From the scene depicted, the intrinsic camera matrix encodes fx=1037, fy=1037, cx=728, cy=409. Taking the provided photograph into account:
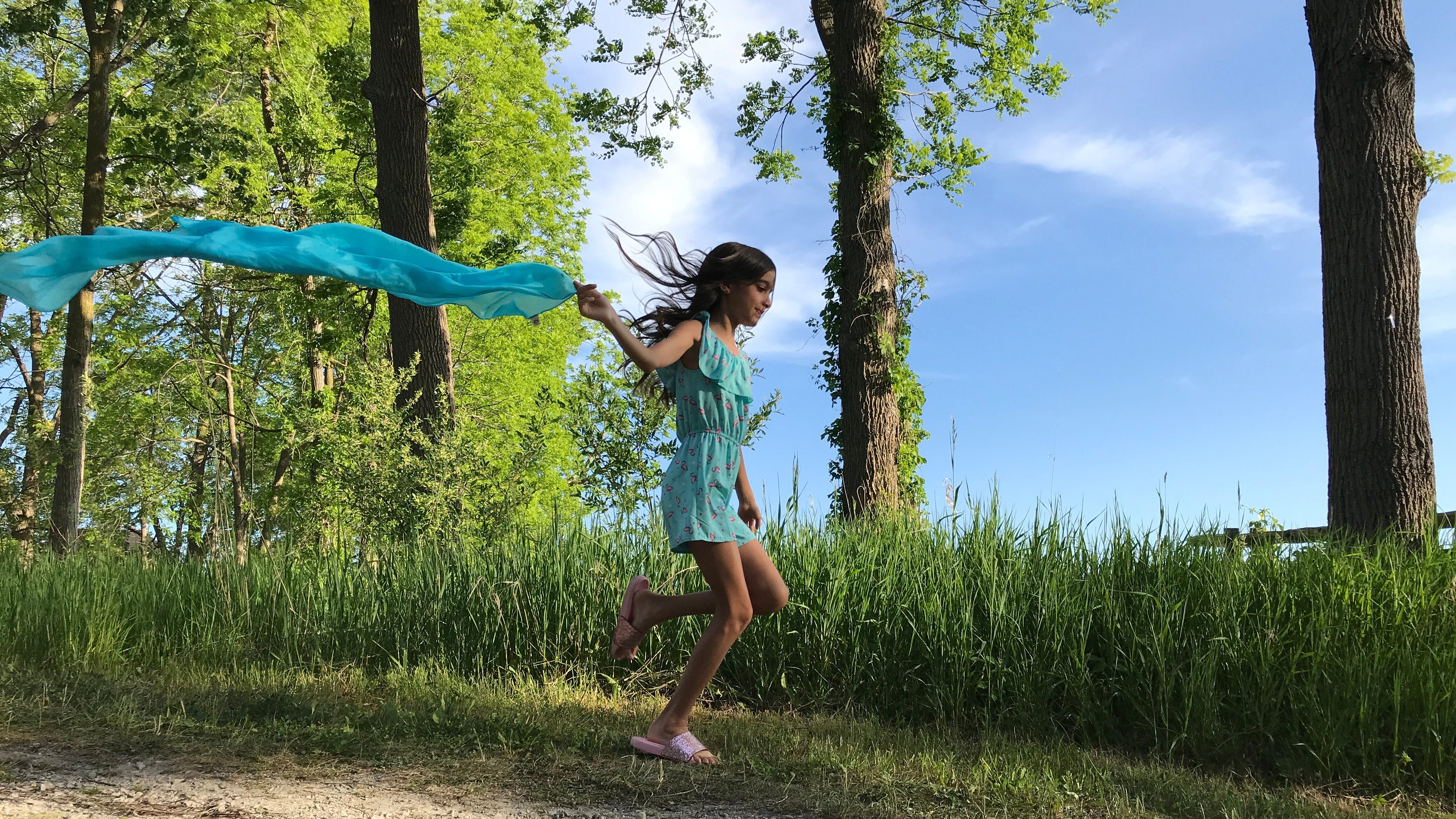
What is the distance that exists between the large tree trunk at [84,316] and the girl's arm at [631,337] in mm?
13475

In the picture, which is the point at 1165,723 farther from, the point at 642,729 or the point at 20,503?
the point at 20,503

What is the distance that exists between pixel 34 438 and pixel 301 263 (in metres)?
15.2

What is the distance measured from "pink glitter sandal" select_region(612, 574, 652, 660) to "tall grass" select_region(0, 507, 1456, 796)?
166cm

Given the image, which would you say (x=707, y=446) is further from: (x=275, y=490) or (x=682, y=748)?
(x=275, y=490)

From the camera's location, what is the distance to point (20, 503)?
1950 cm

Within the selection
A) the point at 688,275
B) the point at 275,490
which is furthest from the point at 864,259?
the point at 275,490

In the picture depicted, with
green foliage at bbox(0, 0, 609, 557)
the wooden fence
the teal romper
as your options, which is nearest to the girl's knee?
the teal romper

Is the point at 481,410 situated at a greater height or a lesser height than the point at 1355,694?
greater

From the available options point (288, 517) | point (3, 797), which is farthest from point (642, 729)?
point (288, 517)

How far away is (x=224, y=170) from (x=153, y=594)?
12.3 m

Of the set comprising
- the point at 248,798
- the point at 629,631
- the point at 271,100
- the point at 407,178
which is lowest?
the point at 248,798

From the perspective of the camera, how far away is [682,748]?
4.82 metres

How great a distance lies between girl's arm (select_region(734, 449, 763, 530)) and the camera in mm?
4934

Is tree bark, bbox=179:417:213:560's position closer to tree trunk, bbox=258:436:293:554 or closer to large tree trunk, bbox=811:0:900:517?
tree trunk, bbox=258:436:293:554
